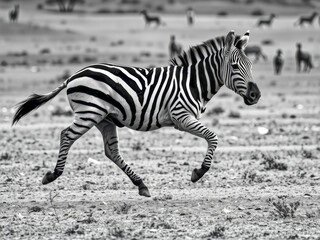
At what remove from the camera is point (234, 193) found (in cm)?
1013

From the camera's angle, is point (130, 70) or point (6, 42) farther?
point (6, 42)

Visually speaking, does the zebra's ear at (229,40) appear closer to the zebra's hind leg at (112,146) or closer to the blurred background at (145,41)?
the zebra's hind leg at (112,146)

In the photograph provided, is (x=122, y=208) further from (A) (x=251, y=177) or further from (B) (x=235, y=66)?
(A) (x=251, y=177)

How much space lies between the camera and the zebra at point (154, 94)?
955 centimetres

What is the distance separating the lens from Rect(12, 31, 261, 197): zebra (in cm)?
955

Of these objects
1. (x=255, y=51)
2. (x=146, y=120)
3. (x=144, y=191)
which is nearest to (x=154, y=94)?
(x=146, y=120)

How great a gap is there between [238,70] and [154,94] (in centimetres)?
100

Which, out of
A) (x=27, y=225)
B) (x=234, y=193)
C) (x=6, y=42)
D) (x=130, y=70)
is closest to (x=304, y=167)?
(x=234, y=193)

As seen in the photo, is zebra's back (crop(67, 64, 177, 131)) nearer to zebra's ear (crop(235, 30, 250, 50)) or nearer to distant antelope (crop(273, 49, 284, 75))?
zebra's ear (crop(235, 30, 250, 50))

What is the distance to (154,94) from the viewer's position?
31.9ft

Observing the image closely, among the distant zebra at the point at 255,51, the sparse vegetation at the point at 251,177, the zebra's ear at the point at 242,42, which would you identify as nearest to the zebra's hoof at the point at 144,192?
the sparse vegetation at the point at 251,177

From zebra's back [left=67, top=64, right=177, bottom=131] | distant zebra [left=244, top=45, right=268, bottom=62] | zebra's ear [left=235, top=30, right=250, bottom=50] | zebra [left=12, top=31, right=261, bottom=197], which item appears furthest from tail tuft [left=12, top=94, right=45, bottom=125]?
distant zebra [left=244, top=45, right=268, bottom=62]

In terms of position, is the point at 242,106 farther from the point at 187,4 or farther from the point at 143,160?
the point at 187,4

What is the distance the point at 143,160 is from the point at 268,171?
2.04 metres
